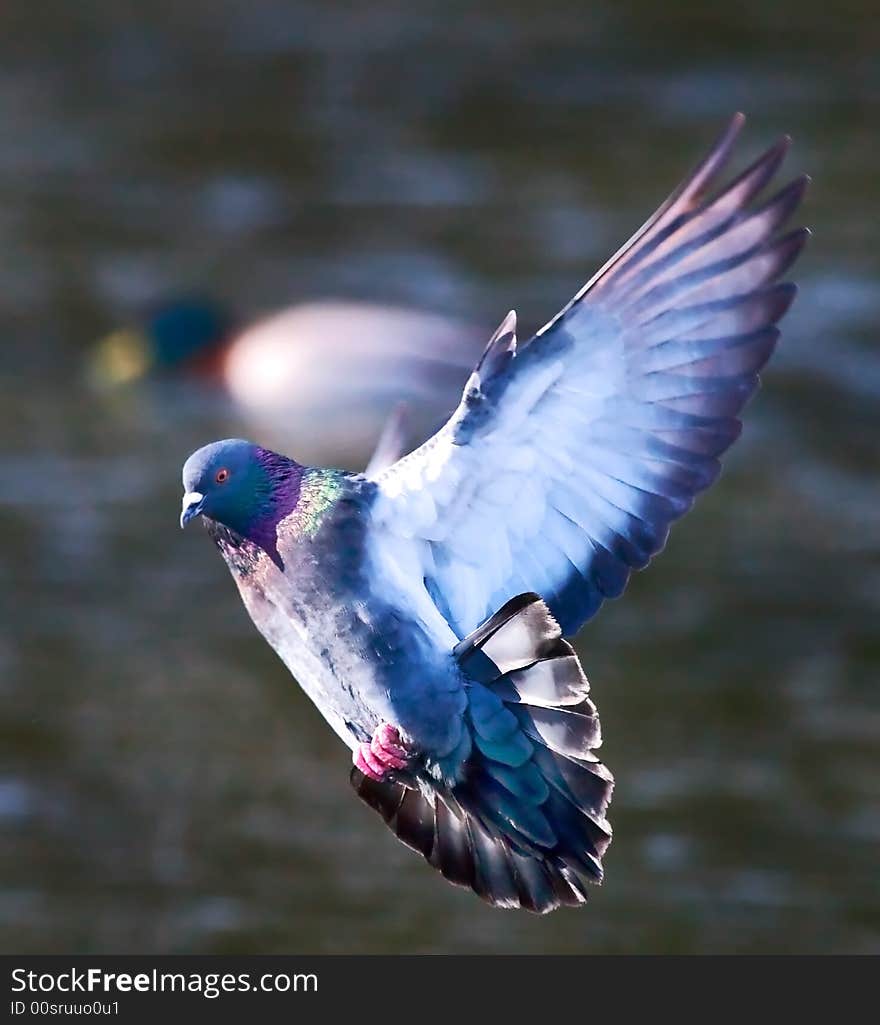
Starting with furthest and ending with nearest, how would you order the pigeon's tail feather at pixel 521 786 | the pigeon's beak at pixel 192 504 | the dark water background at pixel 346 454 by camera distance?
the dark water background at pixel 346 454 → the pigeon's beak at pixel 192 504 → the pigeon's tail feather at pixel 521 786

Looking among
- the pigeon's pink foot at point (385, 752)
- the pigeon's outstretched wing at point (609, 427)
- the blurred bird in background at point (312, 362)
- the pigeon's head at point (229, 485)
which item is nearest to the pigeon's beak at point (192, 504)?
the pigeon's head at point (229, 485)

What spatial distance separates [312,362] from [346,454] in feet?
1.63

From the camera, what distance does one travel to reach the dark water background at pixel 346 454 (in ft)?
35.5

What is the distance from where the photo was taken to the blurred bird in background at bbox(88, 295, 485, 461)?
427 inches

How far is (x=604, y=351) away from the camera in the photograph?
546cm

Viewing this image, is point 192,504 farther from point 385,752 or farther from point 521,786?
point 521,786

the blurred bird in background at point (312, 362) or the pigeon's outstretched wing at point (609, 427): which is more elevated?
the blurred bird in background at point (312, 362)

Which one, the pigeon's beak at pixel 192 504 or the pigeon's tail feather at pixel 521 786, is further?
the pigeon's beak at pixel 192 504

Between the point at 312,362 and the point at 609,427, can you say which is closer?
the point at 609,427

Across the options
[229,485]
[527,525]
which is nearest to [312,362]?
[229,485]

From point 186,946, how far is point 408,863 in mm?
1141

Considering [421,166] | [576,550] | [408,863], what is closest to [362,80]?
[421,166]

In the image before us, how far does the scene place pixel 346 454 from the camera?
12.1 meters

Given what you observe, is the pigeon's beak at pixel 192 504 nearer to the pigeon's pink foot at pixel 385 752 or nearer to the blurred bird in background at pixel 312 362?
the pigeon's pink foot at pixel 385 752
